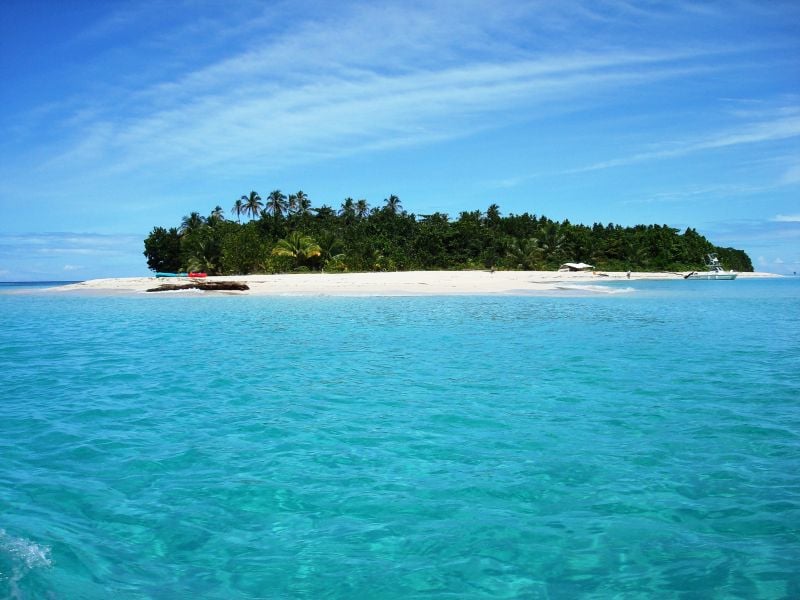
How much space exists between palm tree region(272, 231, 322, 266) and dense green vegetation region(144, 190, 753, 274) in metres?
0.11

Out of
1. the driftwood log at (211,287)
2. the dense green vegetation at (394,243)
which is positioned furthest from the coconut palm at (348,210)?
the driftwood log at (211,287)

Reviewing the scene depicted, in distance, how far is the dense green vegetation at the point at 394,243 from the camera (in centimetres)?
6406

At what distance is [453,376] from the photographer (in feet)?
38.3

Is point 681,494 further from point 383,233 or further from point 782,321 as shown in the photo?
point 383,233

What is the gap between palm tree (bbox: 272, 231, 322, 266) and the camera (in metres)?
63.6

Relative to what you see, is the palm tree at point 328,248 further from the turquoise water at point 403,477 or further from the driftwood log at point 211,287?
the turquoise water at point 403,477

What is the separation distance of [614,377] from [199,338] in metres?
12.6

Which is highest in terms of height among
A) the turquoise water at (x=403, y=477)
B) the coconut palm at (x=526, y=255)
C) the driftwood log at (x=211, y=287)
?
the coconut palm at (x=526, y=255)

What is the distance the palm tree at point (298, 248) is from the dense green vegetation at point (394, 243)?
109 mm

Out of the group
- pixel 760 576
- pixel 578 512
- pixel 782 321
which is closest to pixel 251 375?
pixel 578 512

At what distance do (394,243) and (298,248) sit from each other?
1428cm

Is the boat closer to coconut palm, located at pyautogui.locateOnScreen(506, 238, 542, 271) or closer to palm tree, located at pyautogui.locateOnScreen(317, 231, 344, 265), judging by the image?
coconut palm, located at pyautogui.locateOnScreen(506, 238, 542, 271)

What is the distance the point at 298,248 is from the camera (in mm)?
64250

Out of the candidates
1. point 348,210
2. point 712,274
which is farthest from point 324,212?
point 712,274
